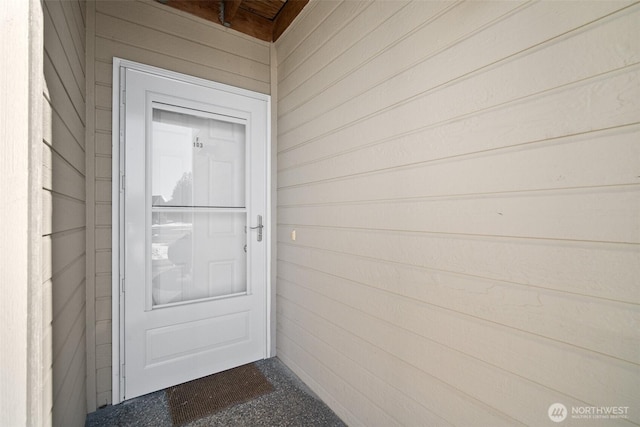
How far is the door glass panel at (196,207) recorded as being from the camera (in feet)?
6.92

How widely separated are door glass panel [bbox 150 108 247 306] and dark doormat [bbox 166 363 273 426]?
621 mm

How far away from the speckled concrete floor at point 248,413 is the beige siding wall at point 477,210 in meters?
0.12

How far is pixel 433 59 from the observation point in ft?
4.10

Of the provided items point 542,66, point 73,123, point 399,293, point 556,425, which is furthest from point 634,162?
point 73,123

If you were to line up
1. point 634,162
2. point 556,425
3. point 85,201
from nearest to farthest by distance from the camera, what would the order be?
point 634,162 → point 556,425 → point 85,201

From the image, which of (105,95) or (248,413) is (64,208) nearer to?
(105,95)

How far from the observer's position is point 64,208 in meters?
1.25

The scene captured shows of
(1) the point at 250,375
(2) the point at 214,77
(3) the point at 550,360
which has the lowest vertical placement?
(1) the point at 250,375

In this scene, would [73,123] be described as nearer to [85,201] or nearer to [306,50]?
[85,201]

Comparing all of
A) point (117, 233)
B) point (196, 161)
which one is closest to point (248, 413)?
point (117, 233)

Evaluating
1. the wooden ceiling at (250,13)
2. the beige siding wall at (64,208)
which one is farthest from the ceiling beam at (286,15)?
the beige siding wall at (64,208)

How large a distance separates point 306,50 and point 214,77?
0.77 metres

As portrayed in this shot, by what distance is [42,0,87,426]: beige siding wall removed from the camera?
0.98m

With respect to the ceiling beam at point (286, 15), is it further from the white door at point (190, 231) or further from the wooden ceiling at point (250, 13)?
the white door at point (190, 231)
